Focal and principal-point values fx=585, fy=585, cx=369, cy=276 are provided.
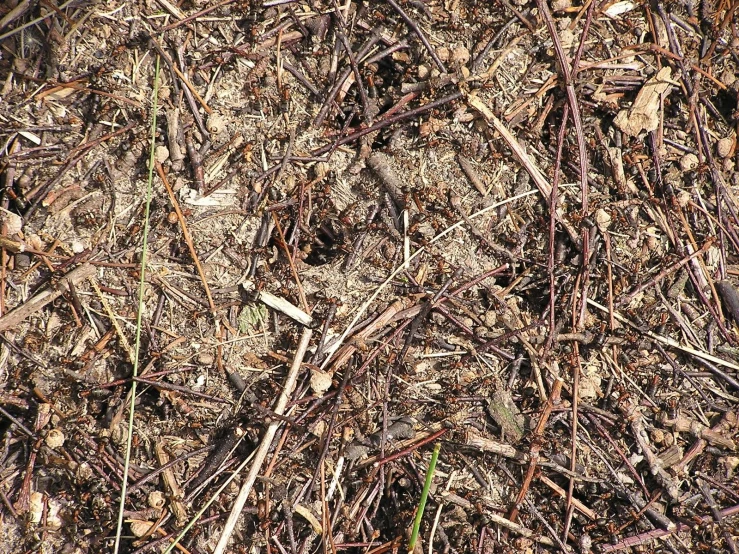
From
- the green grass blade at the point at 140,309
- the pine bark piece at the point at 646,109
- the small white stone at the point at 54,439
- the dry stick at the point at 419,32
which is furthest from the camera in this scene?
the pine bark piece at the point at 646,109

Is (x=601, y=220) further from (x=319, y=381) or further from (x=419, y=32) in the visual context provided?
(x=319, y=381)

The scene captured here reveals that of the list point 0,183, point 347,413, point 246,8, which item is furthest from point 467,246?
point 0,183

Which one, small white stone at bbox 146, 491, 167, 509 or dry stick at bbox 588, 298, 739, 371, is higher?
small white stone at bbox 146, 491, 167, 509

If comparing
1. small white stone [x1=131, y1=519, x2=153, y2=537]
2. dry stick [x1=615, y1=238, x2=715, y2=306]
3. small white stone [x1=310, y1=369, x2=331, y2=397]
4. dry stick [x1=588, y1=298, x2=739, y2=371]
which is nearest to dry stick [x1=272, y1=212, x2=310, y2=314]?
small white stone [x1=310, y1=369, x2=331, y2=397]

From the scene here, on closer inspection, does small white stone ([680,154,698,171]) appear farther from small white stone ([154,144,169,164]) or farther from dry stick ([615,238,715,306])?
small white stone ([154,144,169,164])

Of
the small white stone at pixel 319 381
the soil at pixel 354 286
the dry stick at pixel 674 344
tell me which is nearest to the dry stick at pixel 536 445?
the soil at pixel 354 286

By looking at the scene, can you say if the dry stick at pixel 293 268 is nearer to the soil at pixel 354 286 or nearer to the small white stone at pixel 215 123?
the soil at pixel 354 286
